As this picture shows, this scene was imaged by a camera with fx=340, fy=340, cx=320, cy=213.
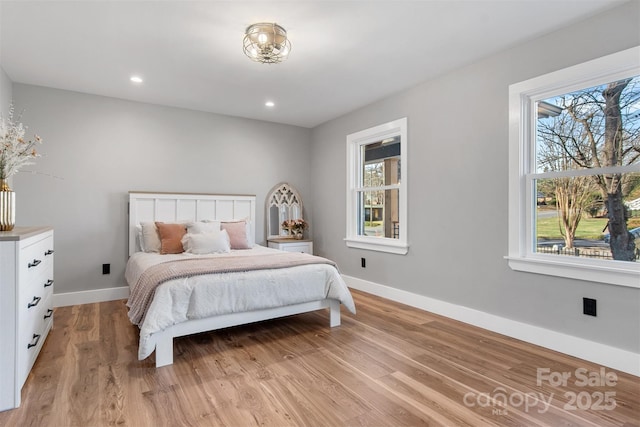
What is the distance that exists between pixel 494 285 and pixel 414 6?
2.33 m

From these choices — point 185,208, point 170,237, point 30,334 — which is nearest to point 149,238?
point 170,237

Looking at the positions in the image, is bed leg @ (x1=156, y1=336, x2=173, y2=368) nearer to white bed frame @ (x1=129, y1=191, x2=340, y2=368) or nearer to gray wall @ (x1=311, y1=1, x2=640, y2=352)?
white bed frame @ (x1=129, y1=191, x2=340, y2=368)

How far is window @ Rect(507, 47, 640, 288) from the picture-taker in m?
2.33

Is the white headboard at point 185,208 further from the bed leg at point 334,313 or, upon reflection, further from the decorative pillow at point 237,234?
the bed leg at point 334,313

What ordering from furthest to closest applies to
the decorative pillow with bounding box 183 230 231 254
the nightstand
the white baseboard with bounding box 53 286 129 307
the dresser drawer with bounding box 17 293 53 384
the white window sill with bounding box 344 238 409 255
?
the nightstand, the white window sill with bounding box 344 238 409 255, the white baseboard with bounding box 53 286 129 307, the decorative pillow with bounding box 183 230 231 254, the dresser drawer with bounding box 17 293 53 384

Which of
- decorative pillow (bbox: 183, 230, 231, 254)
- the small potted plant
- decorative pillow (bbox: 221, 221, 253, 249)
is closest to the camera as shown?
decorative pillow (bbox: 183, 230, 231, 254)

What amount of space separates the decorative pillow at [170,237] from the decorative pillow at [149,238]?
7 cm

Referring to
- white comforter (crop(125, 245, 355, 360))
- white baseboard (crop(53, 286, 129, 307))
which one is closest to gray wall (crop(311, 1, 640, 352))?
white comforter (crop(125, 245, 355, 360))

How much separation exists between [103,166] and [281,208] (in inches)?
94.4

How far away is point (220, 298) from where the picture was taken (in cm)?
259

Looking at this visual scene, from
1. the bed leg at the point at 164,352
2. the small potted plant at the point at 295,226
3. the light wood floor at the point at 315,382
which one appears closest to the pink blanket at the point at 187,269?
the bed leg at the point at 164,352

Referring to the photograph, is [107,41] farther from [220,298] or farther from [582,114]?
[582,114]

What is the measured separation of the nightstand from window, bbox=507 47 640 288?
2.83m

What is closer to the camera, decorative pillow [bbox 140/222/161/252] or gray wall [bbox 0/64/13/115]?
gray wall [bbox 0/64/13/115]
